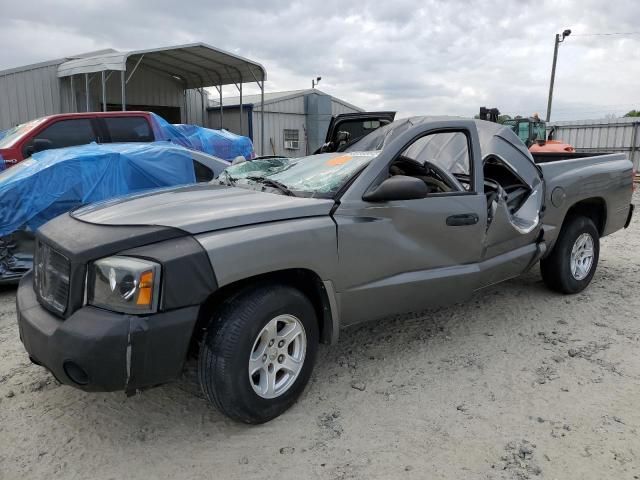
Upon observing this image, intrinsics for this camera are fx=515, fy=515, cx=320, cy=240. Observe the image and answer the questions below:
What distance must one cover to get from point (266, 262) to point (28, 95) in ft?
55.4

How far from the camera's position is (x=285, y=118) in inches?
878

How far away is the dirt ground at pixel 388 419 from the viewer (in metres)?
2.56

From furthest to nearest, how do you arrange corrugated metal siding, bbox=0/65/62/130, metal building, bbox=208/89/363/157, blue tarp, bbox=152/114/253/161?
metal building, bbox=208/89/363/157 < corrugated metal siding, bbox=0/65/62/130 < blue tarp, bbox=152/114/253/161

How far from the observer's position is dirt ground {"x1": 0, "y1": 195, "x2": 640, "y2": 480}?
2557 millimetres

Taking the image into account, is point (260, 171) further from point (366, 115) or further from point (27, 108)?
point (27, 108)

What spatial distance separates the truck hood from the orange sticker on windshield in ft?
1.99

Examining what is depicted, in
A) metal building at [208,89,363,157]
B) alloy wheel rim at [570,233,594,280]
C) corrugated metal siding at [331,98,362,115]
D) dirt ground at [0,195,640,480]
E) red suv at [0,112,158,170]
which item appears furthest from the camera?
corrugated metal siding at [331,98,362,115]

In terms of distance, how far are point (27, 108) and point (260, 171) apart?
15482 millimetres

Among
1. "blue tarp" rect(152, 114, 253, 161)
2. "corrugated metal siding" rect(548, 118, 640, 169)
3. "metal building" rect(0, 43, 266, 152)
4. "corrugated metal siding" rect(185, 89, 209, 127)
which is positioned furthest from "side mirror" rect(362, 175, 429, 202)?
"corrugated metal siding" rect(548, 118, 640, 169)

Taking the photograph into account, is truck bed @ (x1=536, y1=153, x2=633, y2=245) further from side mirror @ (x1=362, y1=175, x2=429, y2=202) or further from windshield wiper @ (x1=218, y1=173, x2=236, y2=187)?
windshield wiper @ (x1=218, y1=173, x2=236, y2=187)

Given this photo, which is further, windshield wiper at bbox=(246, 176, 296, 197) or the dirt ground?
windshield wiper at bbox=(246, 176, 296, 197)

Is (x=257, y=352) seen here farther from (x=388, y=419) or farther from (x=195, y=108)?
(x=195, y=108)

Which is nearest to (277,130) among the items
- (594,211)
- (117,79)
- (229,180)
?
(117,79)

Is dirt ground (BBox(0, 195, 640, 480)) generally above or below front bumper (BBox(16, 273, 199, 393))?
below
